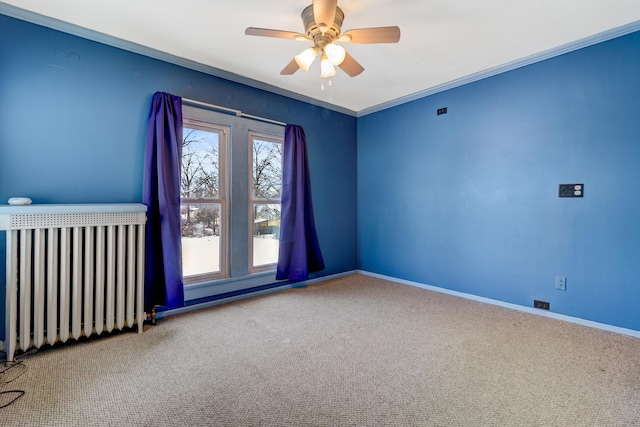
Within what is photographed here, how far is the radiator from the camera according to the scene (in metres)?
1.97

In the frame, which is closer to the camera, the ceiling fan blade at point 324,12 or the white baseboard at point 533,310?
the ceiling fan blade at point 324,12

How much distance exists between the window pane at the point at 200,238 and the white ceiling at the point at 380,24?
1524 millimetres

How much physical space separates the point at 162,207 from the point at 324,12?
207 cm

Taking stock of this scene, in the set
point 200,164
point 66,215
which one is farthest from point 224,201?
point 66,215

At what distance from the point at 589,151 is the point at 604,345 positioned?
5.37 ft

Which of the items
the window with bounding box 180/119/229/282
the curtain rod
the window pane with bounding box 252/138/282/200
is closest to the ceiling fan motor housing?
the curtain rod

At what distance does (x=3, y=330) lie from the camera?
2172mm

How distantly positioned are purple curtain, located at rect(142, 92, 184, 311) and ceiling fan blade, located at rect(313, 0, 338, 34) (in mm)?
1632

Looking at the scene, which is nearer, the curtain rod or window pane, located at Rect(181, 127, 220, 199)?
the curtain rod

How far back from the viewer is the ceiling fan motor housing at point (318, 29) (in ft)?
6.70

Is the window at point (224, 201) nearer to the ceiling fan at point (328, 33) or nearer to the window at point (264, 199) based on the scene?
the window at point (264, 199)

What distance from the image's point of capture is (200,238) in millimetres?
3182

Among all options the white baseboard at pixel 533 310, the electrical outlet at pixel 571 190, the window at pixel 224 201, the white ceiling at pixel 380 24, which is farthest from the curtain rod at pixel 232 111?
the electrical outlet at pixel 571 190

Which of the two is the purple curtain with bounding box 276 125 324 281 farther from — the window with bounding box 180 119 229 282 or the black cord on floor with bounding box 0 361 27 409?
the black cord on floor with bounding box 0 361 27 409
